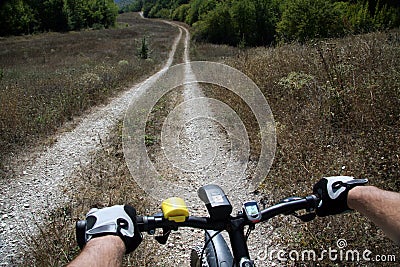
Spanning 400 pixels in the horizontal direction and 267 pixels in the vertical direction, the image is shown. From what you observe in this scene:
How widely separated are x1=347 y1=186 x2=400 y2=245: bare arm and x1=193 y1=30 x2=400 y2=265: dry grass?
1.96 meters

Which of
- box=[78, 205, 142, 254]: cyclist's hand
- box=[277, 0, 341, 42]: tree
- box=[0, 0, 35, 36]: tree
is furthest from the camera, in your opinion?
box=[0, 0, 35, 36]: tree

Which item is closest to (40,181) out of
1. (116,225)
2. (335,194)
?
(116,225)

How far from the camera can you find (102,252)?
127 cm

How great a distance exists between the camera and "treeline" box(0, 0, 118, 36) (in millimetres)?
50906

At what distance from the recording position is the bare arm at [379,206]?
1.47 m

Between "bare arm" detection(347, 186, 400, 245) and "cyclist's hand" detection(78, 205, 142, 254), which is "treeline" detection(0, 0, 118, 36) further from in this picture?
"bare arm" detection(347, 186, 400, 245)

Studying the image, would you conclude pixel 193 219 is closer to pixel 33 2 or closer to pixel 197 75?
pixel 197 75

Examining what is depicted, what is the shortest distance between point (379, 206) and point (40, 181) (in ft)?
18.9

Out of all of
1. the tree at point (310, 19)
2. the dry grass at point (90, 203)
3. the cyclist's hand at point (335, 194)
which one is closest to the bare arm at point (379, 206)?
the cyclist's hand at point (335, 194)

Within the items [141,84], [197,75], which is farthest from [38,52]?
[197,75]

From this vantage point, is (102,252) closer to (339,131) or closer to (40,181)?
(339,131)

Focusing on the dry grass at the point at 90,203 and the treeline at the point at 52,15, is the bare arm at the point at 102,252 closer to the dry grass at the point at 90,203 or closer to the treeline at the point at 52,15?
the dry grass at the point at 90,203

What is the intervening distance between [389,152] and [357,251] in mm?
1638

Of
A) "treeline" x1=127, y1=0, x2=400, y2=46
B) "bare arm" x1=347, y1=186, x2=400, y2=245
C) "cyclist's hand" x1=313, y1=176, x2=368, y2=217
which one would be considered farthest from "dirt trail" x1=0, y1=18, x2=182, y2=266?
"treeline" x1=127, y1=0, x2=400, y2=46
